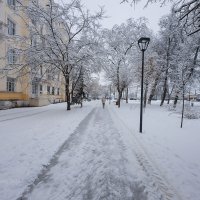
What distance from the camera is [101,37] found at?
23250 mm

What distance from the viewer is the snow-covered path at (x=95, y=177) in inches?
153

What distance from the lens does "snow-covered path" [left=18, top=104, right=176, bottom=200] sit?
388cm

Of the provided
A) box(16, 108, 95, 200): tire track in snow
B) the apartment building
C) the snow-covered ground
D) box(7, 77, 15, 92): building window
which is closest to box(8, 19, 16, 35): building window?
the apartment building

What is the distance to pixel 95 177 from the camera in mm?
4668

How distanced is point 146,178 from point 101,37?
20228mm

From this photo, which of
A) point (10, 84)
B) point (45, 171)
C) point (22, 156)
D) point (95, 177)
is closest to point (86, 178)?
point (95, 177)

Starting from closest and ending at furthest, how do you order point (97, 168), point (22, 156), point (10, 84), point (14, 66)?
1. point (97, 168)
2. point (22, 156)
3. point (14, 66)
4. point (10, 84)

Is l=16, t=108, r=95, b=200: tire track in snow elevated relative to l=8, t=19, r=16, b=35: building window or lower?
lower

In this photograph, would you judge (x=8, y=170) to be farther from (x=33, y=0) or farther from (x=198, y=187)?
(x=33, y=0)

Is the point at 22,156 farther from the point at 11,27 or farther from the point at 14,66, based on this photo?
the point at 11,27

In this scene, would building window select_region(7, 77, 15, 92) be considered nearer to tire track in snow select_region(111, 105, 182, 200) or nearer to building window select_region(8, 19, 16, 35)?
building window select_region(8, 19, 16, 35)

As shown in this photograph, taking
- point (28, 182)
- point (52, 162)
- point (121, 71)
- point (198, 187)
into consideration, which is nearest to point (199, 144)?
point (198, 187)

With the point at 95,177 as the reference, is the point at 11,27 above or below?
above

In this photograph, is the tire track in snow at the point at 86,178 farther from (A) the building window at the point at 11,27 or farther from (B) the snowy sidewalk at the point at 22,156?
(A) the building window at the point at 11,27
